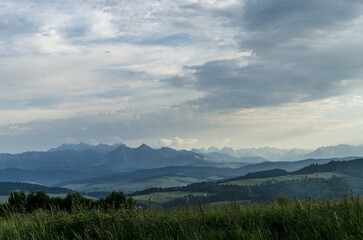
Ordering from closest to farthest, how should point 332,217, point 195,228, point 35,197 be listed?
point 332,217
point 195,228
point 35,197

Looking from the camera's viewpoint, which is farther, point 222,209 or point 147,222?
point 222,209

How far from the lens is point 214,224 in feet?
35.0

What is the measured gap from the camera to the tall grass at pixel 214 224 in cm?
889

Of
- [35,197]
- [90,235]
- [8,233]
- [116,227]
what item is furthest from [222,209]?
[35,197]

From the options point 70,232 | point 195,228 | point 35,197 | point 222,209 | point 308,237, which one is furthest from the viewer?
point 35,197

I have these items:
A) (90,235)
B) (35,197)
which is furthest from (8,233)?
(35,197)

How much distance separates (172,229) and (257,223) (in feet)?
8.84

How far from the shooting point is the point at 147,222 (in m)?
11.2

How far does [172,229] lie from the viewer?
1011 centimetres

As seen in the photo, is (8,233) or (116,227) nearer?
(116,227)

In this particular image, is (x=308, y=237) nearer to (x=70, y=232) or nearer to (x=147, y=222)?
(x=147, y=222)

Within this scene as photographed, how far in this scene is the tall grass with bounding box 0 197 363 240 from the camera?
8893 mm

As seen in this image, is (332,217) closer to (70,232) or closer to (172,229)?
(172,229)

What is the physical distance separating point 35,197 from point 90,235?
145 ft
